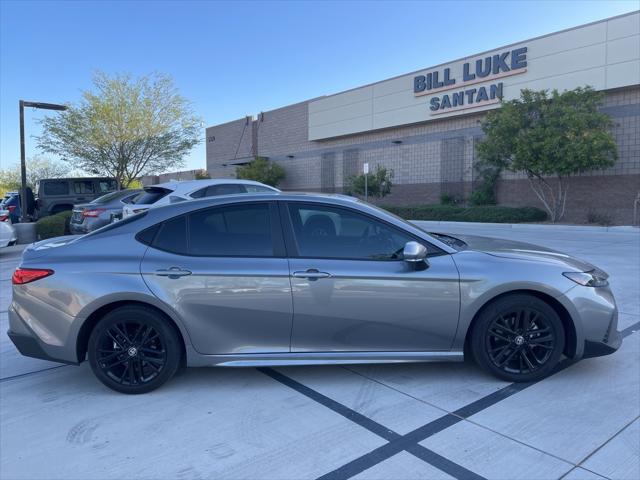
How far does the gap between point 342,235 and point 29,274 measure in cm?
239

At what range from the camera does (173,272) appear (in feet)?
11.8

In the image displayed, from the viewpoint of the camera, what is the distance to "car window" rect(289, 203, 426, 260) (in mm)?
3717

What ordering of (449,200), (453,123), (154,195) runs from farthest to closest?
(453,123) < (449,200) < (154,195)

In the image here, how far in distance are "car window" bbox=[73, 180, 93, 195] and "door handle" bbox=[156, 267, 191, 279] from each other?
1702 cm

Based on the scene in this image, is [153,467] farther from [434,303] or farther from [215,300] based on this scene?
[434,303]

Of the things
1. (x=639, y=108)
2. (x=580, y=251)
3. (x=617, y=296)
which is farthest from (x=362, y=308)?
(x=639, y=108)

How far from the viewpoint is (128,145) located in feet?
77.9

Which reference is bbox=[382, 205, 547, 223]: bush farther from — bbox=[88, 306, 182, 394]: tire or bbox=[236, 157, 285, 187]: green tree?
bbox=[88, 306, 182, 394]: tire

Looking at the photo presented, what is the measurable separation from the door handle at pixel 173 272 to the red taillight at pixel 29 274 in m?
0.83

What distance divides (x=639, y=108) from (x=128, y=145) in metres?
22.9

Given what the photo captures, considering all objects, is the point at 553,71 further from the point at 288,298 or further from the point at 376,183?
the point at 288,298

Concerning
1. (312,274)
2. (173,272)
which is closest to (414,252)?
(312,274)

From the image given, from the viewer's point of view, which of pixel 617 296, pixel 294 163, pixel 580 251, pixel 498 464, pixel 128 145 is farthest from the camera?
pixel 294 163

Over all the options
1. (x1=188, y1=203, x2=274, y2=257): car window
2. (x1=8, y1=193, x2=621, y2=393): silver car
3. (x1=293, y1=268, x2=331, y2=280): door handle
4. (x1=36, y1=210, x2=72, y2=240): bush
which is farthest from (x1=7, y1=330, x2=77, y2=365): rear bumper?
(x1=36, y1=210, x2=72, y2=240): bush
